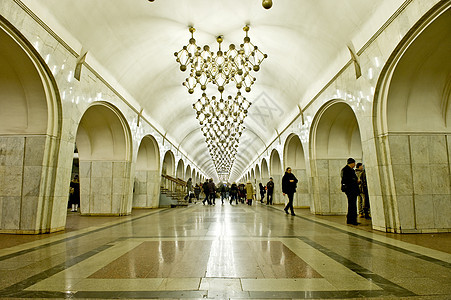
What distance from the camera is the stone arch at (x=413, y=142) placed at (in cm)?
511

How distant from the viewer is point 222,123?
10.1 m

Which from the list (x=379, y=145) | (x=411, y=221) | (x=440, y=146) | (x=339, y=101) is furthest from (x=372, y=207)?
(x=339, y=101)

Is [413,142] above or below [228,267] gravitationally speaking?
above

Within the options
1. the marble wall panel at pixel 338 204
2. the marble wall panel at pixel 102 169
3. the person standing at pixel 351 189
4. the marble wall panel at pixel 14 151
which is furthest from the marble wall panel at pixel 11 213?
the marble wall panel at pixel 338 204

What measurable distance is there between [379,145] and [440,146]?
3.67ft

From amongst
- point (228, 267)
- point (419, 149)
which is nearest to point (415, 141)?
point (419, 149)

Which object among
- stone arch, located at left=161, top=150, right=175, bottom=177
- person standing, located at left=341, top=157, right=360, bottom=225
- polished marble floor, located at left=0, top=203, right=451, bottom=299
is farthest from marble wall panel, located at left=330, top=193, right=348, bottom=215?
stone arch, located at left=161, top=150, right=175, bottom=177

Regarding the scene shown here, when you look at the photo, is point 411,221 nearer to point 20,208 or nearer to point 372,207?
point 372,207

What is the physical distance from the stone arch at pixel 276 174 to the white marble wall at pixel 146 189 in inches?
282

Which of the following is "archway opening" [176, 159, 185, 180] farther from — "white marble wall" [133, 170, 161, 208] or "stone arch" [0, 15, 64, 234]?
"stone arch" [0, 15, 64, 234]

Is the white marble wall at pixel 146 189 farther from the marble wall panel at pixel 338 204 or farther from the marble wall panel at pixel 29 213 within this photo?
the marble wall panel at pixel 338 204

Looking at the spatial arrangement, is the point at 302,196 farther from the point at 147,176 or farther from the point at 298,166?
the point at 147,176

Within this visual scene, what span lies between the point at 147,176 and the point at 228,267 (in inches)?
452

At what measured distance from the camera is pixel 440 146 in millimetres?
5383
